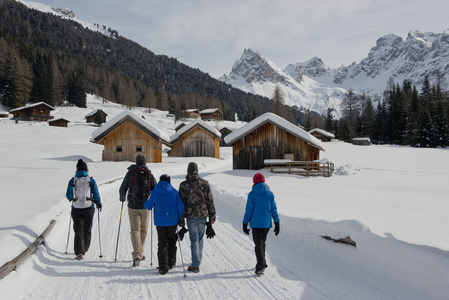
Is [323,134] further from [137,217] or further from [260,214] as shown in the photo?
[137,217]

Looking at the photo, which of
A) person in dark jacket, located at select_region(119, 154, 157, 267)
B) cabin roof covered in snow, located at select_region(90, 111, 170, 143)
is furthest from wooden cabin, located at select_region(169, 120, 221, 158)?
person in dark jacket, located at select_region(119, 154, 157, 267)

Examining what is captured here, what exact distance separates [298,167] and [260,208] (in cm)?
1712

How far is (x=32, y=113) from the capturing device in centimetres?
6644

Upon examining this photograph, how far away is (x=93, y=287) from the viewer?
4375 mm

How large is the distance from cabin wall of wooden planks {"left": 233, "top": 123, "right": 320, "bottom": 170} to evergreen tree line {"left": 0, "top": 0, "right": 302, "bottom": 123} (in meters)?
69.2

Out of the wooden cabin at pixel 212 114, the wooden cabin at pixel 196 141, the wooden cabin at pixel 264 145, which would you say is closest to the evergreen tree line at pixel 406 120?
the wooden cabin at pixel 212 114

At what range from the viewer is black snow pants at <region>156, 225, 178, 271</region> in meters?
4.96

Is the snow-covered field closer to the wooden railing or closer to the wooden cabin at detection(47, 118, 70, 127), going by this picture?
the wooden railing

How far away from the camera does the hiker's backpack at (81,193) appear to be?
18.8ft

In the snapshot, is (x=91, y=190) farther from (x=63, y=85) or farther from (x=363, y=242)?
(x=63, y=85)

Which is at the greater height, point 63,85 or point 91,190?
point 63,85

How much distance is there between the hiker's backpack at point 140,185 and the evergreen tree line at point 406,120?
189ft

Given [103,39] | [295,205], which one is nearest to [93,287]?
[295,205]

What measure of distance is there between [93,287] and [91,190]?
215 cm
